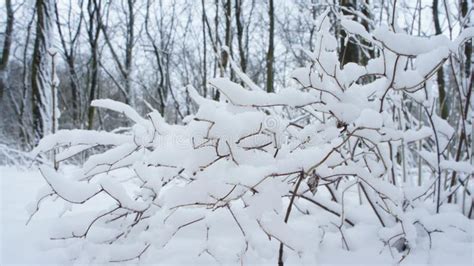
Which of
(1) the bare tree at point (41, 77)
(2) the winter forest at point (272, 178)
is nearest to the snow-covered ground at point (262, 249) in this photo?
(2) the winter forest at point (272, 178)

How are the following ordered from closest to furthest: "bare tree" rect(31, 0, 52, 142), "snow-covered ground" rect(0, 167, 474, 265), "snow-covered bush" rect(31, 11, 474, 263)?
"snow-covered bush" rect(31, 11, 474, 263) → "snow-covered ground" rect(0, 167, 474, 265) → "bare tree" rect(31, 0, 52, 142)

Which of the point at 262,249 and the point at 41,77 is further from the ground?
the point at 41,77

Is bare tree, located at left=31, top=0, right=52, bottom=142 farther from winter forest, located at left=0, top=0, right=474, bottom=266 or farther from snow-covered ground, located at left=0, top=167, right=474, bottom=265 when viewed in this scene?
snow-covered ground, located at left=0, top=167, right=474, bottom=265

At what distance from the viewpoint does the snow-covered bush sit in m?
0.65

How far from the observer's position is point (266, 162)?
2.23 feet

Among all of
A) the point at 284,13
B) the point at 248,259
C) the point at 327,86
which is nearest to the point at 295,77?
the point at 327,86

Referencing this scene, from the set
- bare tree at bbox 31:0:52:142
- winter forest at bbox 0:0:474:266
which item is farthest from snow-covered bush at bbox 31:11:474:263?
bare tree at bbox 31:0:52:142

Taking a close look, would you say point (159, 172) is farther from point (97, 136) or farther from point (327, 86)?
point (327, 86)

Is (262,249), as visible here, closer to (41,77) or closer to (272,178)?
(272,178)

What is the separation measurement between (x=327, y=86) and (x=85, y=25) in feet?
32.9

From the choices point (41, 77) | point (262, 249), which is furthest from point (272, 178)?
point (41, 77)

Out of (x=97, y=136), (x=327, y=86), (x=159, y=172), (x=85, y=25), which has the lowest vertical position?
(x=159, y=172)

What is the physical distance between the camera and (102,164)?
1.07 m

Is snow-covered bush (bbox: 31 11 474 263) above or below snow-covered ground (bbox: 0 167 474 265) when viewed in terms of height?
above
